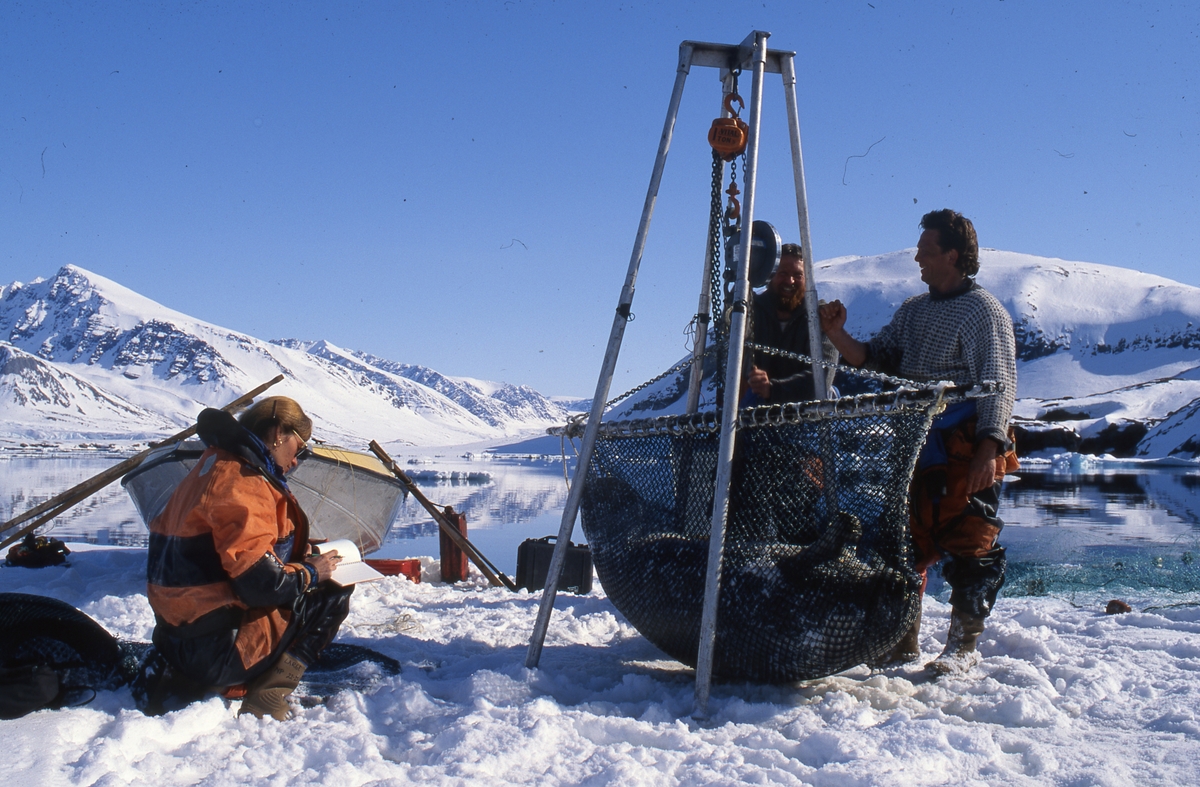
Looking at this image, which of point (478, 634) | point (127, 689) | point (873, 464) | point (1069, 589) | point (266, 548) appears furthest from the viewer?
point (1069, 589)

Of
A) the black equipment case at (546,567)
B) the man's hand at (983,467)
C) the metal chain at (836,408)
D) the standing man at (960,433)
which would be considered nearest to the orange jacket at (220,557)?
the metal chain at (836,408)

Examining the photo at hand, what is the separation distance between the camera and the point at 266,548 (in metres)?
2.82

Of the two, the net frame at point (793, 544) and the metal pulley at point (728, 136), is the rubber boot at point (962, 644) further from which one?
the metal pulley at point (728, 136)

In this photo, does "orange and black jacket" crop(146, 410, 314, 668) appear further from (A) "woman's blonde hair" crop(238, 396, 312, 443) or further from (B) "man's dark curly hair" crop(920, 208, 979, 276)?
(B) "man's dark curly hair" crop(920, 208, 979, 276)

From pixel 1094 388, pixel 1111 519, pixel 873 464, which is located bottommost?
pixel 1111 519

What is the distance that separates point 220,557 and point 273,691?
0.51 meters

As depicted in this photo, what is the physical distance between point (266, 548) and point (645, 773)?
1.36m

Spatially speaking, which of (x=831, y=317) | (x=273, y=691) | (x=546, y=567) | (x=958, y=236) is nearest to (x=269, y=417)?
(x=273, y=691)

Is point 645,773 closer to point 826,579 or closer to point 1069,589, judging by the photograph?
point 826,579

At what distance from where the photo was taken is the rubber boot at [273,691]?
9.58 feet

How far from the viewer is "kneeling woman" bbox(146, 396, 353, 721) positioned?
2.76 m

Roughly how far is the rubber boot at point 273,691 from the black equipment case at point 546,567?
3.75m

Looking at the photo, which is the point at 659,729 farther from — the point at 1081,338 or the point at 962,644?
the point at 1081,338

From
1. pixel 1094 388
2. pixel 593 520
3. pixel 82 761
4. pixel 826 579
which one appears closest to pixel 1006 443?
pixel 826 579
